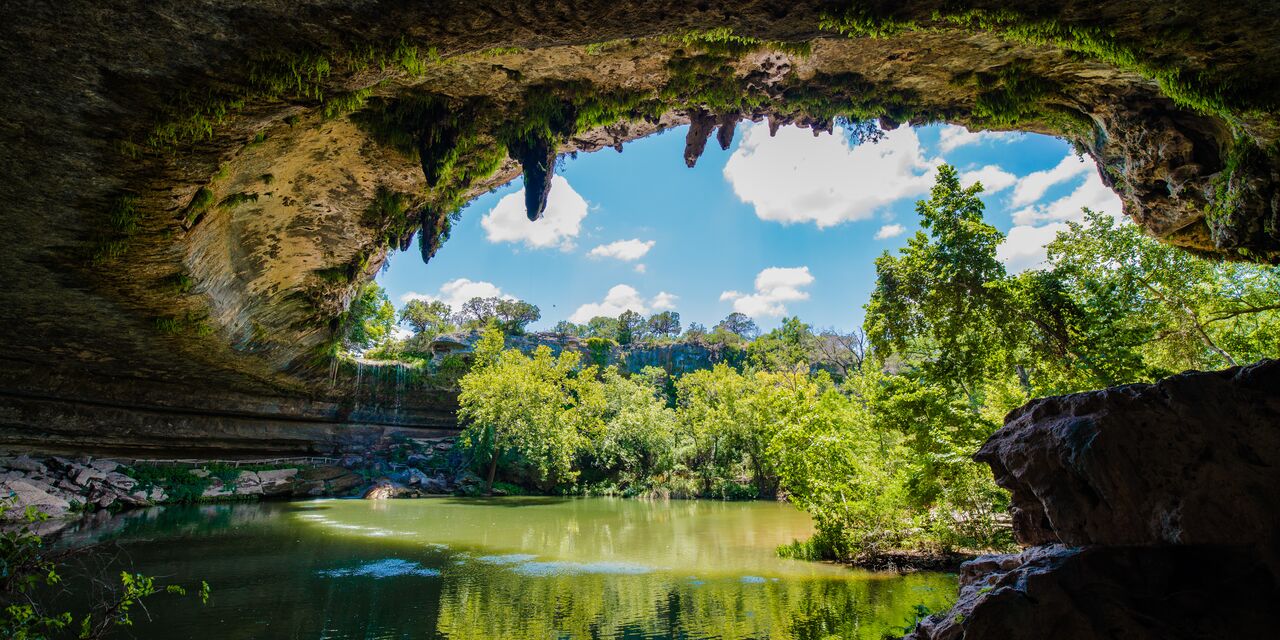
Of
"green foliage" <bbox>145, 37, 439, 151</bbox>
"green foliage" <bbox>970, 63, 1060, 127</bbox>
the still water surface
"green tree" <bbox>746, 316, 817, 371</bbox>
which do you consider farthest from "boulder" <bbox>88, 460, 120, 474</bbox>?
"green tree" <bbox>746, 316, 817, 371</bbox>

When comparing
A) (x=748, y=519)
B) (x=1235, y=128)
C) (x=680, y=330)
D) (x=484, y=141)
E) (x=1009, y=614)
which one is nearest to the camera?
(x=1009, y=614)

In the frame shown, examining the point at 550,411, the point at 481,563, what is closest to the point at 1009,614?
the point at 481,563

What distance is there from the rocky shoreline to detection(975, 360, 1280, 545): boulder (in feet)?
57.7

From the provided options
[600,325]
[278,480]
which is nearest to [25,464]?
[278,480]

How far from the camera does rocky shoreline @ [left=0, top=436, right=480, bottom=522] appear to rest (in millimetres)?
15477

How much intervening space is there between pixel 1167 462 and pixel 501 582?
8.00 m

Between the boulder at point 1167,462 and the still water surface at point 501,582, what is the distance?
2.78 metres

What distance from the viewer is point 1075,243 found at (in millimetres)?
10742

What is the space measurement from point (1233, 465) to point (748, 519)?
1487 cm

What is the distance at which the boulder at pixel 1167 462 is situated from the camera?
3.61 m

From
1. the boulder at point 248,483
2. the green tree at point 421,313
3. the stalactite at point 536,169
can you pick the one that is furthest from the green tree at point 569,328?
the stalactite at point 536,169

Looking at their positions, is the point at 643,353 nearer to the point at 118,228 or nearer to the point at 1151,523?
the point at 118,228

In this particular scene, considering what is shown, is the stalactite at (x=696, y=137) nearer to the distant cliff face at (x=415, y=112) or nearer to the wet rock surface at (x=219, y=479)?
the distant cliff face at (x=415, y=112)

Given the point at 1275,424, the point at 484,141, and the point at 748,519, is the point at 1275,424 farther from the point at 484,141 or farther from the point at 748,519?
the point at 748,519
